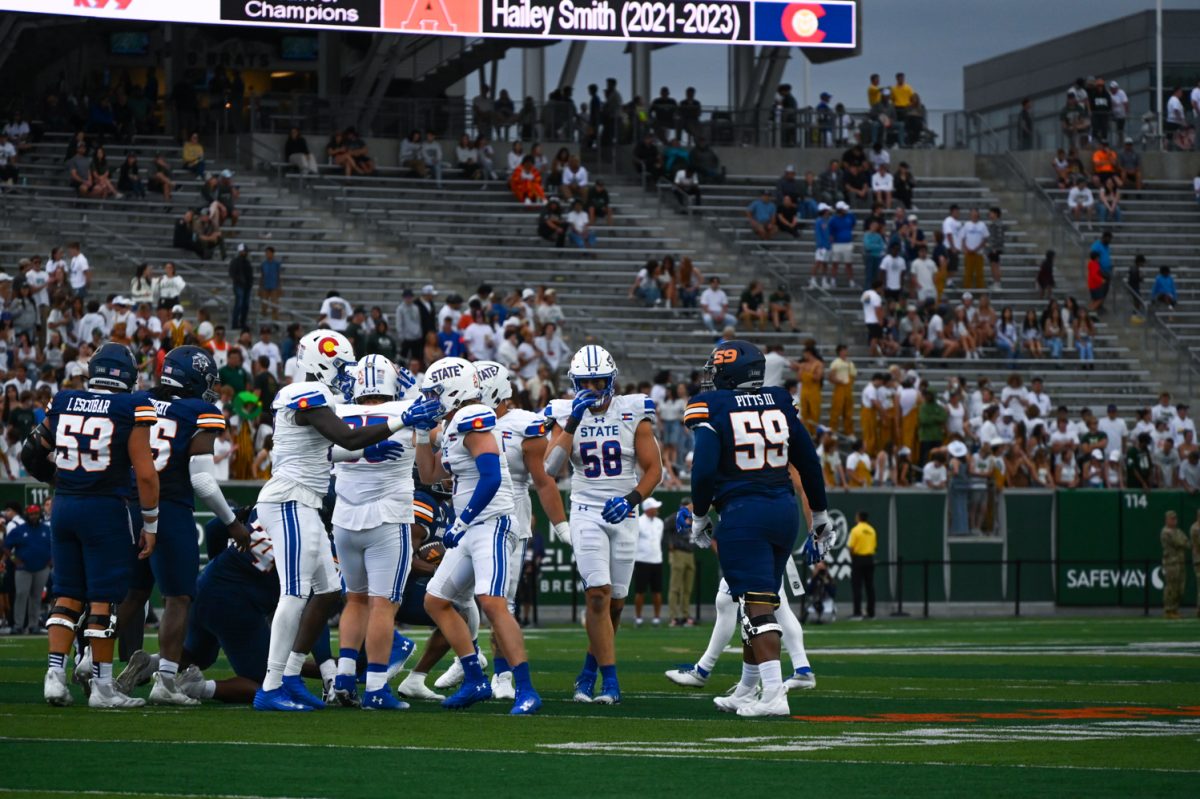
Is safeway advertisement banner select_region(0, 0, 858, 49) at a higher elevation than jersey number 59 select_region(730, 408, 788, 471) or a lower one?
higher

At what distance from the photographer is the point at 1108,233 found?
37219 mm

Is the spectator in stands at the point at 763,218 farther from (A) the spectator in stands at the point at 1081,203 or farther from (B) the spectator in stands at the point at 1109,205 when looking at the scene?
(B) the spectator in stands at the point at 1109,205

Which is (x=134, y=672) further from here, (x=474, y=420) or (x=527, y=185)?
(x=527, y=185)

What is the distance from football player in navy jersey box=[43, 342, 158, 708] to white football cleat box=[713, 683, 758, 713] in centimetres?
345

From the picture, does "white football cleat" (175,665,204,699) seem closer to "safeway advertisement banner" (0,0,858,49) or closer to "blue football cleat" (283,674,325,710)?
"blue football cleat" (283,674,325,710)

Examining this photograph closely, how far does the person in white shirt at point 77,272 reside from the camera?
28781mm

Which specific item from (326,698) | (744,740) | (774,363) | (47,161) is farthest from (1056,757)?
(47,161)

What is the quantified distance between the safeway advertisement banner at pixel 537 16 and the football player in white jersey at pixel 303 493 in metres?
21.9

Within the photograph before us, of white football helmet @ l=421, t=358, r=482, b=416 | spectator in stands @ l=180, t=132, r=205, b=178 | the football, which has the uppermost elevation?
spectator in stands @ l=180, t=132, r=205, b=178

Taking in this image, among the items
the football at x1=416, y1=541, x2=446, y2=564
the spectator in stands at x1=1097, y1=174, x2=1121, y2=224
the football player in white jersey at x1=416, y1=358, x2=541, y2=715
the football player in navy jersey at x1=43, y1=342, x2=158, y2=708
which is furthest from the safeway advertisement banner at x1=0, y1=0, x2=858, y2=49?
the football player in white jersey at x1=416, y1=358, x2=541, y2=715

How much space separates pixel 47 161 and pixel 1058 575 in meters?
18.6

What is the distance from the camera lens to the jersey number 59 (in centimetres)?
1142

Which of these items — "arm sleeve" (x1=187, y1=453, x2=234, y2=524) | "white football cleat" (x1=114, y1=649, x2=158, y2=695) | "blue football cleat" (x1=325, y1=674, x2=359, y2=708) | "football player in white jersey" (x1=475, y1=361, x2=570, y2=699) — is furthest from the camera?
"football player in white jersey" (x1=475, y1=361, x2=570, y2=699)

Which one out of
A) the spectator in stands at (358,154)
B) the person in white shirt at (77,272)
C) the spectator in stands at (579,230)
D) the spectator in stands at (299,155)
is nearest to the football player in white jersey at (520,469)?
the person in white shirt at (77,272)
